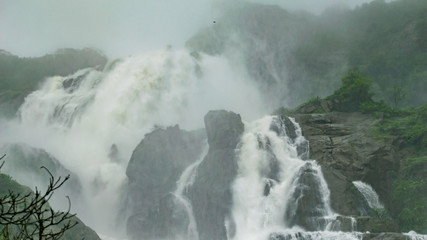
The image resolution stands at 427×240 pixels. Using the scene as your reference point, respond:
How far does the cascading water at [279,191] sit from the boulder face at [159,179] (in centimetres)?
732

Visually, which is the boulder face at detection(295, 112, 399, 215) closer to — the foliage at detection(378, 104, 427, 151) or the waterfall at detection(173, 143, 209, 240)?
the foliage at detection(378, 104, 427, 151)

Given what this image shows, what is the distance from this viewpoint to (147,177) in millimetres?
48906

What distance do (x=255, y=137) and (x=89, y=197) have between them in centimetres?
2134

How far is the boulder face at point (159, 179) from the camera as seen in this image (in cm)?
4541

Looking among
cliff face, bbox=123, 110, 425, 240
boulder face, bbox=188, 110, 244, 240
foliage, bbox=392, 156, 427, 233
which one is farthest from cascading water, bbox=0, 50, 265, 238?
foliage, bbox=392, 156, 427, 233

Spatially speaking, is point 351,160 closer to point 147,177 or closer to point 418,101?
point 147,177

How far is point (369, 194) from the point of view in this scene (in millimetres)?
40469

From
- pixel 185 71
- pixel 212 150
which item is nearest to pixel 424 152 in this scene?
pixel 212 150

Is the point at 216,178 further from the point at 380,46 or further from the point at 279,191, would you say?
the point at 380,46

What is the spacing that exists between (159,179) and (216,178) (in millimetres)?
7935

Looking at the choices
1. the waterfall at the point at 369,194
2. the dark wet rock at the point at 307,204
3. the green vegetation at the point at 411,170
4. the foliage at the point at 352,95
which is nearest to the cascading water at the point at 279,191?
the dark wet rock at the point at 307,204

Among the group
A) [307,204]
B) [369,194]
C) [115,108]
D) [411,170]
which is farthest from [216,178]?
[115,108]

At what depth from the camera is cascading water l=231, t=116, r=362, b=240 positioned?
3678 cm

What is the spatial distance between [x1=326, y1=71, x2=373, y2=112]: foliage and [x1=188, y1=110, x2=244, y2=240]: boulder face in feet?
48.0
